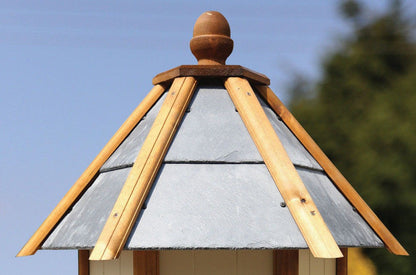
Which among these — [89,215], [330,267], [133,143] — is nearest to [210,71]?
[133,143]

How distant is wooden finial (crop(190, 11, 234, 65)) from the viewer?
114 inches

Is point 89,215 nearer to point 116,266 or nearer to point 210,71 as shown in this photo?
point 116,266

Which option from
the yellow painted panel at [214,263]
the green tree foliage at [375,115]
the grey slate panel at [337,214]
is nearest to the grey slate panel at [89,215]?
the yellow painted panel at [214,263]

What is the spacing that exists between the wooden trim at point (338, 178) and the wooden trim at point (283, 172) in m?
0.25

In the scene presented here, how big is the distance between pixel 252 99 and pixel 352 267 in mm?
6136

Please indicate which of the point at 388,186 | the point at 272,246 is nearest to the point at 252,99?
the point at 272,246

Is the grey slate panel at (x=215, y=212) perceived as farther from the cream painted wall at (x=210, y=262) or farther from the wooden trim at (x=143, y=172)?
the cream painted wall at (x=210, y=262)

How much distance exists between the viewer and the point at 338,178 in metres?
2.75

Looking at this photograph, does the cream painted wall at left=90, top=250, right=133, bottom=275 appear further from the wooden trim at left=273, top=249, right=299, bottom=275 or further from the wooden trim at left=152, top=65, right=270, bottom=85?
the wooden trim at left=152, top=65, right=270, bottom=85

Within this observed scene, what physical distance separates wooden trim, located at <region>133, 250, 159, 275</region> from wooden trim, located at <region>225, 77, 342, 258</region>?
591 mm

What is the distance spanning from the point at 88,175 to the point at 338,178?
1.24 metres

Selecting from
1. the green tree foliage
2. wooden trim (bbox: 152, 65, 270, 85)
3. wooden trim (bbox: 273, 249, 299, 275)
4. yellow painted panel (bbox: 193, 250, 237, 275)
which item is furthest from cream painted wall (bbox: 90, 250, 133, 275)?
the green tree foliage

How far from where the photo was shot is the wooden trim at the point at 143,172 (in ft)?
6.87

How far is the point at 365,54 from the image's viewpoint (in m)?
13.6
